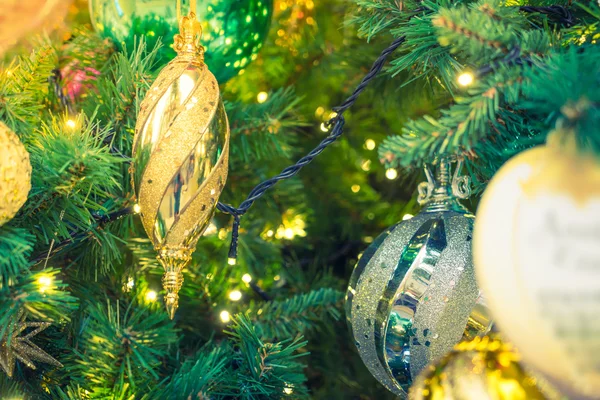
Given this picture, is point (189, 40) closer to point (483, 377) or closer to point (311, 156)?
point (311, 156)

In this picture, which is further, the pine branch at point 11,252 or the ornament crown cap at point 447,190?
the ornament crown cap at point 447,190

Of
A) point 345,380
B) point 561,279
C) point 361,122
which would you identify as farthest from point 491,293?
point 361,122

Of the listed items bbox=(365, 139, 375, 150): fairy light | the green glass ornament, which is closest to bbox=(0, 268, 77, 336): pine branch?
the green glass ornament

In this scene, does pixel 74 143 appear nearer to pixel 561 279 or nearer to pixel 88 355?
pixel 88 355

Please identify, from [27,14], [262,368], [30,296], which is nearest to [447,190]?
[262,368]

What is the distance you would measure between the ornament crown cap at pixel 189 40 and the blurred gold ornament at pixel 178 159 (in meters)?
0.01

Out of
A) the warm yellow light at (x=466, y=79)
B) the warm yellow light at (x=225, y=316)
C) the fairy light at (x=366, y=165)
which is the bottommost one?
the fairy light at (x=366, y=165)

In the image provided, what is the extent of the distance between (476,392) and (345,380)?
36cm

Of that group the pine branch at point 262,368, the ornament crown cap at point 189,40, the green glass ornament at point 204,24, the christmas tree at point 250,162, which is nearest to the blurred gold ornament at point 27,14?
the christmas tree at point 250,162

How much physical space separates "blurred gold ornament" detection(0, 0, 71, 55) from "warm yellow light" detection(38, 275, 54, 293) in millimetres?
482

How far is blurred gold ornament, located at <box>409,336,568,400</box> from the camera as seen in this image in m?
0.30

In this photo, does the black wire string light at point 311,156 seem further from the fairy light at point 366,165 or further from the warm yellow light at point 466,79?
the fairy light at point 366,165

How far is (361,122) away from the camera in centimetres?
78

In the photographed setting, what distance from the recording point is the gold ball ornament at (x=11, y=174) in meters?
0.35
